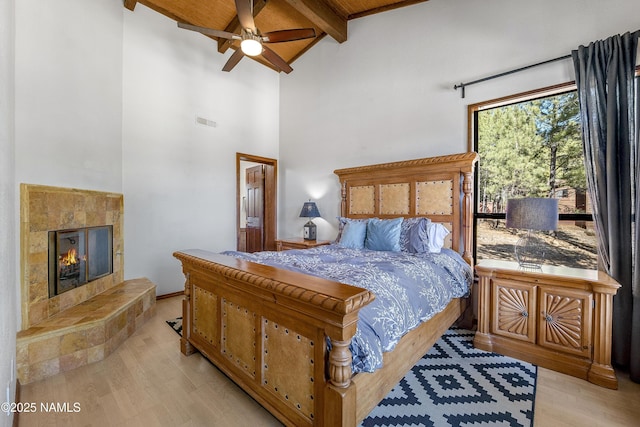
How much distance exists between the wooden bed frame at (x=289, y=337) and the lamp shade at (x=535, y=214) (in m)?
0.92

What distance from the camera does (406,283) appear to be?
1921mm

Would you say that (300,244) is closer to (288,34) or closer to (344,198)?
(344,198)

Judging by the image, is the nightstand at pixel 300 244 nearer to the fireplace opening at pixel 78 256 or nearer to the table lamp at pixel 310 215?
the table lamp at pixel 310 215

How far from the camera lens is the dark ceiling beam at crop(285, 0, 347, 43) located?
11.8 feet

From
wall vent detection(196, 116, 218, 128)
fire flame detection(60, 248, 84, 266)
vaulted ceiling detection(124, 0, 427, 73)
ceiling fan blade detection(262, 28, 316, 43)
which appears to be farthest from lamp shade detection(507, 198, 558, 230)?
wall vent detection(196, 116, 218, 128)

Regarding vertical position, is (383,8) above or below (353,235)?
above

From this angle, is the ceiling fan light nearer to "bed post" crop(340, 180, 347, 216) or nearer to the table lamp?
"bed post" crop(340, 180, 347, 216)

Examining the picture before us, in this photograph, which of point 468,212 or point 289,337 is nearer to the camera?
point 289,337

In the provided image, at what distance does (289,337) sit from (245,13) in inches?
112

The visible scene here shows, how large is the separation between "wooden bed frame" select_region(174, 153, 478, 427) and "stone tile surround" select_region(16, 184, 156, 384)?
0.72 m

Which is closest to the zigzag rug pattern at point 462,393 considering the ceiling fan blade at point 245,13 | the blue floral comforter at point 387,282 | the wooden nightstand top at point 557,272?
the blue floral comforter at point 387,282

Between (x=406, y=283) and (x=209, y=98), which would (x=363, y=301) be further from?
(x=209, y=98)

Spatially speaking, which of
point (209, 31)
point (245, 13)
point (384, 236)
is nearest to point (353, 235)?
point (384, 236)

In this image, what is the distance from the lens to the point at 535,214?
2.19 metres
